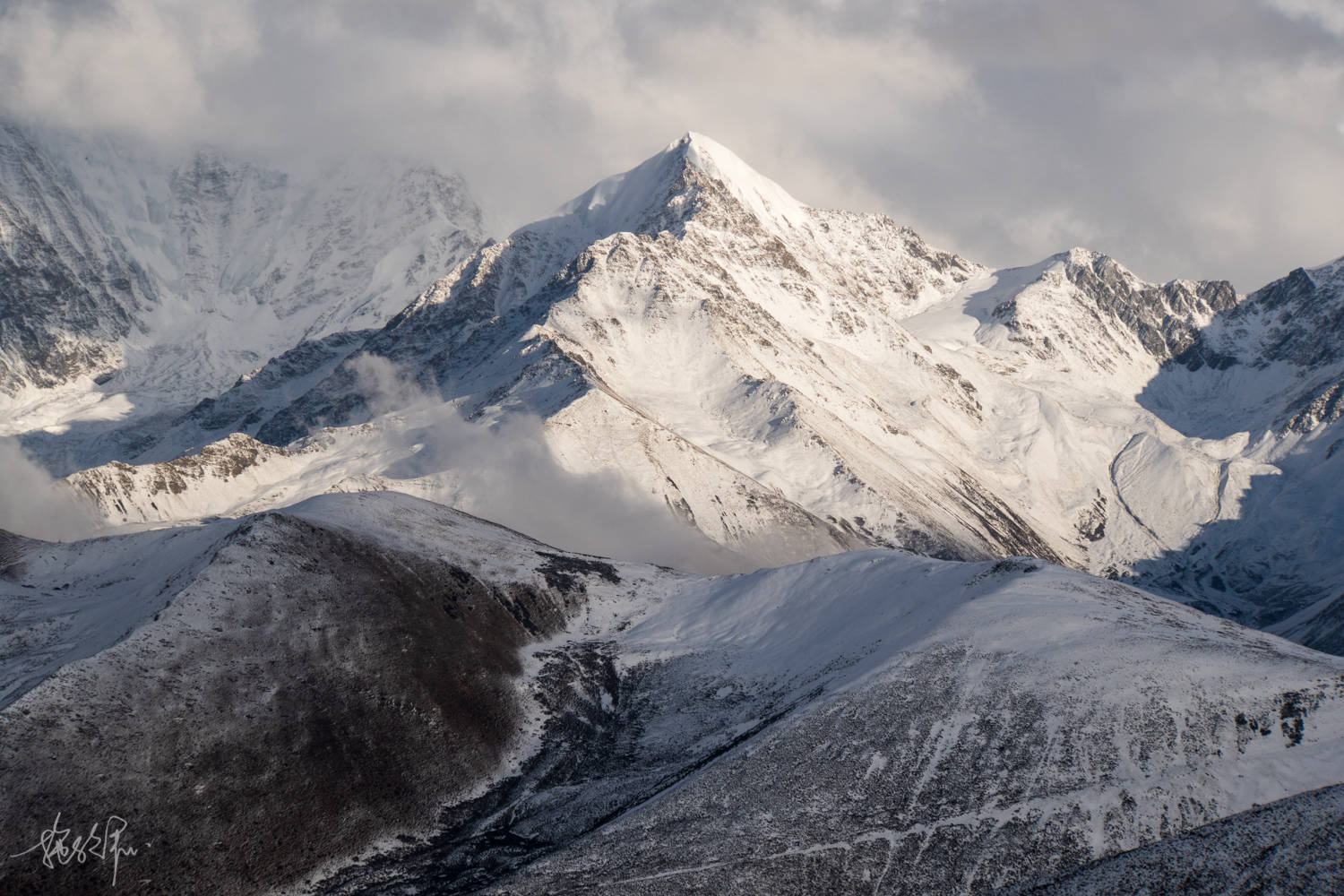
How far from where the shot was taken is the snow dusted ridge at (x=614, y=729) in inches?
2685

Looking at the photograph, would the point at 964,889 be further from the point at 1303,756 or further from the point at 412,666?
the point at 412,666

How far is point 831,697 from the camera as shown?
85.3m

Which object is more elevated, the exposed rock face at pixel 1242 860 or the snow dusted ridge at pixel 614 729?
the snow dusted ridge at pixel 614 729

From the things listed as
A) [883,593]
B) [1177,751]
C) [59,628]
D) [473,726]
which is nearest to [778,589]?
[883,593]
